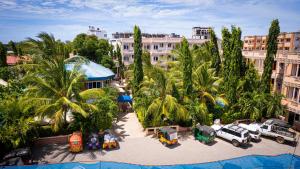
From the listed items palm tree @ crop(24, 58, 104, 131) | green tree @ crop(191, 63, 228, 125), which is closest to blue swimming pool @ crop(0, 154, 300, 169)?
palm tree @ crop(24, 58, 104, 131)

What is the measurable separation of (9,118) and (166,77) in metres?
13.8

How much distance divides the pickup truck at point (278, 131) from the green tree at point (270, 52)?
16.0 feet

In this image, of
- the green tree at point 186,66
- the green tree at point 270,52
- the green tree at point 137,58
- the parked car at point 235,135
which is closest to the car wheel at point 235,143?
the parked car at point 235,135

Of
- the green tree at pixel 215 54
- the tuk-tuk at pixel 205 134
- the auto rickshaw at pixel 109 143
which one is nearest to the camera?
the auto rickshaw at pixel 109 143

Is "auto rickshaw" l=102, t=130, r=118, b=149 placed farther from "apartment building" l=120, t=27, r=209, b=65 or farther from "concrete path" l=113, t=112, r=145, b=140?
"apartment building" l=120, t=27, r=209, b=65

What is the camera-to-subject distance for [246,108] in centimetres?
2338

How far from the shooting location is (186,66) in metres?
21.1

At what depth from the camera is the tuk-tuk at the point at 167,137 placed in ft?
58.8

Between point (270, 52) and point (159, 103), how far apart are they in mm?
14439

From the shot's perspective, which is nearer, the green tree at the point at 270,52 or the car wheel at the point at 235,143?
the car wheel at the point at 235,143

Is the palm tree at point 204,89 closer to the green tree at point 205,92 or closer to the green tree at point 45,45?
the green tree at point 205,92

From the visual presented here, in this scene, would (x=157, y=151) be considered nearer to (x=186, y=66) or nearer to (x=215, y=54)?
(x=186, y=66)

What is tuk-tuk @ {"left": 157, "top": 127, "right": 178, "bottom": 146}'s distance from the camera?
A: 17922 millimetres

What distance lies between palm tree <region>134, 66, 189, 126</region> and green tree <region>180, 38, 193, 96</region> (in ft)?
5.99
